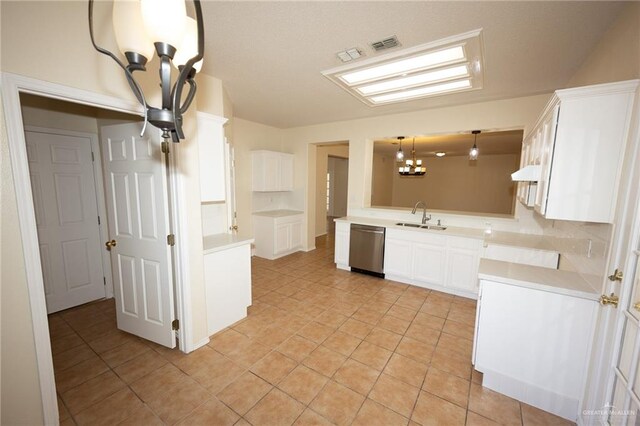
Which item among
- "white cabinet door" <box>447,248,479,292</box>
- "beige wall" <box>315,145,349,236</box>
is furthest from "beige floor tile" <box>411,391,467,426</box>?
"beige wall" <box>315,145,349,236</box>

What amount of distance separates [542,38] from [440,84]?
38.4 inches

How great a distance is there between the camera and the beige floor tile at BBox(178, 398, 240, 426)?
1.67 metres

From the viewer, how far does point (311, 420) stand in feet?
5.56

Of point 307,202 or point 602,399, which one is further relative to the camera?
Result: point 307,202

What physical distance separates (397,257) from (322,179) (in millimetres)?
3345

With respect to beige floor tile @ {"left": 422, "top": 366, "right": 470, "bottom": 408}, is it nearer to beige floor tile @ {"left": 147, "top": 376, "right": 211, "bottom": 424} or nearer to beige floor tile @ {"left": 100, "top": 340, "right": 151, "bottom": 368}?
beige floor tile @ {"left": 147, "top": 376, "right": 211, "bottom": 424}

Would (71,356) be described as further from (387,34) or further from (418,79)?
(418,79)

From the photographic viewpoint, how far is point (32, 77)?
4.39ft

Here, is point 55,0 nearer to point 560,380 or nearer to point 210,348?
point 210,348

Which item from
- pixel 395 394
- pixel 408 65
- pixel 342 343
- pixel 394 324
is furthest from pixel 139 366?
pixel 408 65

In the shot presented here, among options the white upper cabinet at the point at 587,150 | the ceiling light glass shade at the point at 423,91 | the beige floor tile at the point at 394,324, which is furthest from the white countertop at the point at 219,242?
the white upper cabinet at the point at 587,150

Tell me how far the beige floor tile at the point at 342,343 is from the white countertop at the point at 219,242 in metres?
1.37

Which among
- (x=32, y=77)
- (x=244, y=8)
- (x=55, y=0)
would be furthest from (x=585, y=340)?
(x=55, y=0)

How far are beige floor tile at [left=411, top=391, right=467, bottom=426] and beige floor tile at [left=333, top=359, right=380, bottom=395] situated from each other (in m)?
0.36
